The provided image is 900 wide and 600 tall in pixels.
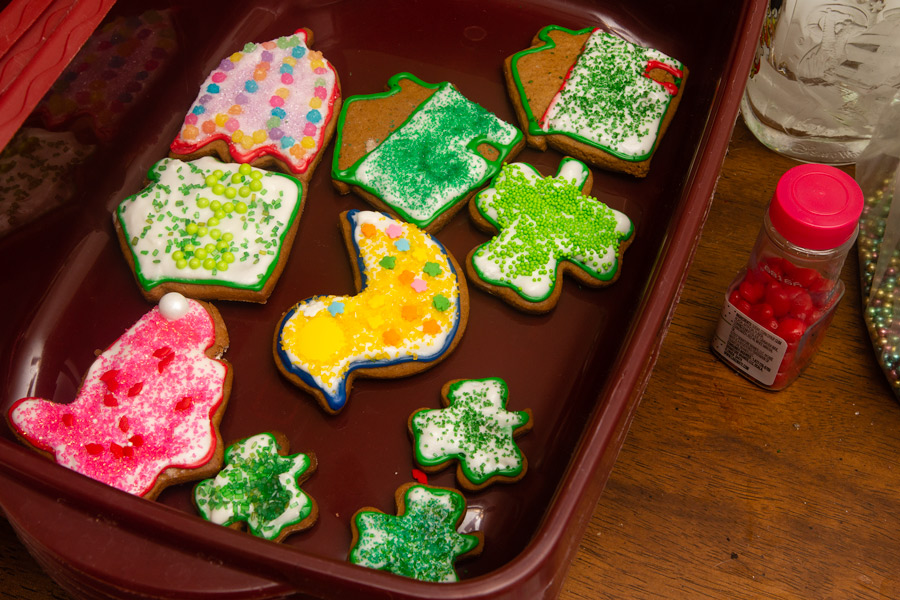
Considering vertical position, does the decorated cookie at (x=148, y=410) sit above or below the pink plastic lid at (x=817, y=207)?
below

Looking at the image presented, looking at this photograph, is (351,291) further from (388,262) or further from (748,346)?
(748,346)

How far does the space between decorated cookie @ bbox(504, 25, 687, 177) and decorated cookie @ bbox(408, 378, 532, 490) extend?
0.37 m

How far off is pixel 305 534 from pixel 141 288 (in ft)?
1.25

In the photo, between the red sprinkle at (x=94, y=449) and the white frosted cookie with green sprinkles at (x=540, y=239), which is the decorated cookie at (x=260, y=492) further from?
the white frosted cookie with green sprinkles at (x=540, y=239)

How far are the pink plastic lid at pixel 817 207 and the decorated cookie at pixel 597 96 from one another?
313 millimetres

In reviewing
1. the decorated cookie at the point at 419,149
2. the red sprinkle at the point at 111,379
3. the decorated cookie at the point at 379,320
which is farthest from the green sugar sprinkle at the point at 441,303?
the red sprinkle at the point at 111,379

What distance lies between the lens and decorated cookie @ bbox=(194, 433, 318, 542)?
907 mm

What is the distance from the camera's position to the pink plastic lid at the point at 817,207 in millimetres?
836

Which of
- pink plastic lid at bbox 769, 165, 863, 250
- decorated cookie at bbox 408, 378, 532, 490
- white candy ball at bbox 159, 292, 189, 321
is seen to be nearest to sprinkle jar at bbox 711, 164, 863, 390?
pink plastic lid at bbox 769, 165, 863, 250

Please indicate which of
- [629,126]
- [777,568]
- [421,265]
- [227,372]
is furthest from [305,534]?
[629,126]

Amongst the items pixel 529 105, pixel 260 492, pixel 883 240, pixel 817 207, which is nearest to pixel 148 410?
pixel 260 492

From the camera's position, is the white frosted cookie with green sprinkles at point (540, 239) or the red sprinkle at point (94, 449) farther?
the white frosted cookie with green sprinkles at point (540, 239)

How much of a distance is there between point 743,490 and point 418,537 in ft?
1.27

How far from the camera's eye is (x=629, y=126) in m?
1.16
